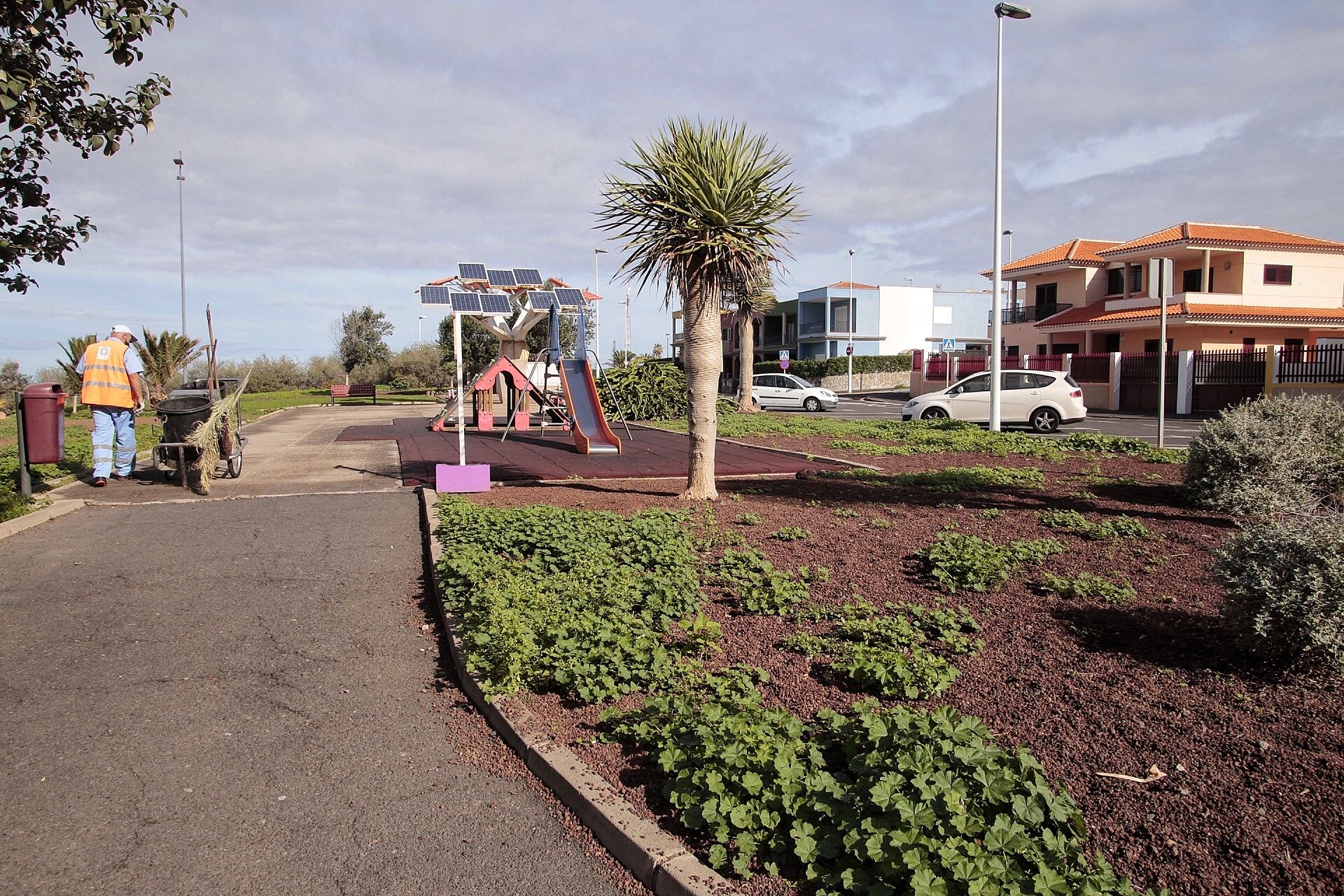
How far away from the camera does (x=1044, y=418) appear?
893 inches

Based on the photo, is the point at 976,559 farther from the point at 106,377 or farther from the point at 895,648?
the point at 106,377

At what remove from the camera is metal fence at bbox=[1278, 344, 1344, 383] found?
99.1ft

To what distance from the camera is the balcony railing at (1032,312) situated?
48.4m

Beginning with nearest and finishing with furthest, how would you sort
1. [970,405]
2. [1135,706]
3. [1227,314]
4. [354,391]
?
[1135,706] < [970,405] < [1227,314] < [354,391]

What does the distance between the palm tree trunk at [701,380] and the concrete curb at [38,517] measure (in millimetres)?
6578

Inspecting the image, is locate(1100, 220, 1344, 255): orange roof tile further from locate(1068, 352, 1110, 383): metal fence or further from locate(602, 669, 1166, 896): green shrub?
locate(602, 669, 1166, 896): green shrub

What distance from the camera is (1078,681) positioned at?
4277 mm

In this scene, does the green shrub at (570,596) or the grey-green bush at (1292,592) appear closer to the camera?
the grey-green bush at (1292,592)

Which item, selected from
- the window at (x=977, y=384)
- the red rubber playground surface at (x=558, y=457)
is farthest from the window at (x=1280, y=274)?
the red rubber playground surface at (x=558, y=457)

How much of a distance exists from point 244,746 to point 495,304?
1884cm

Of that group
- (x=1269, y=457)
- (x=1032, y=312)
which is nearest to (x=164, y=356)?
(x=1269, y=457)

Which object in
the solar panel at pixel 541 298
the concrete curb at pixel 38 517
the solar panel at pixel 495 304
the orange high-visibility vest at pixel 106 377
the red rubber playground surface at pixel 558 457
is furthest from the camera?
the solar panel at pixel 541 298

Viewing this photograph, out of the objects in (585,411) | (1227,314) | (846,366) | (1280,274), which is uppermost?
(1280,274)

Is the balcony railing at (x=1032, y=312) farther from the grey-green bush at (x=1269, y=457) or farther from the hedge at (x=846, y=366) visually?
the grey-green bush at (x=1269, y=457)
